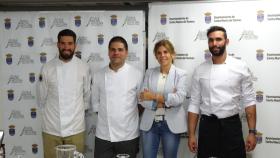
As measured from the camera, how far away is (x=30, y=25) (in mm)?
3764

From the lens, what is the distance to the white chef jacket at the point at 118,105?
324cm

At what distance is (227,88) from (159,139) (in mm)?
763

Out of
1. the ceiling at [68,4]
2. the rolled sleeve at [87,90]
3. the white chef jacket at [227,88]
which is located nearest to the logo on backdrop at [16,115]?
the rolled sleeve at [87,90]

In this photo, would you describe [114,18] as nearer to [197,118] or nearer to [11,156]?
[197,118]

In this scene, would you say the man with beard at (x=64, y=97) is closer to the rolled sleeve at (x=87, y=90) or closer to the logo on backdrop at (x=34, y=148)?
the rolled sleeve at (x=87, y=90)

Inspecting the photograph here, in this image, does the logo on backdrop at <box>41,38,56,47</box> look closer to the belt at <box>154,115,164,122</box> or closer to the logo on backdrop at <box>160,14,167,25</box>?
the logo on backdrop at <box>160,14,167,25</box>

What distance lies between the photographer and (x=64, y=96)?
333 cm

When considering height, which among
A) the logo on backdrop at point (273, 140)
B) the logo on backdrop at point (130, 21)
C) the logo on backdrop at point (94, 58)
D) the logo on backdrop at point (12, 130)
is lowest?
the logo on backdrop at point (273, 140)

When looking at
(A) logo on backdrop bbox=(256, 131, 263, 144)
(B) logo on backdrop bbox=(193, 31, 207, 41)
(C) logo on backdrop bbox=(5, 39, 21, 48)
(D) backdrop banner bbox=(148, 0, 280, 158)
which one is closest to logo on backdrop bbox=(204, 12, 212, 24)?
(D) backdrop banner bbox=(148, 0, 280, 158)

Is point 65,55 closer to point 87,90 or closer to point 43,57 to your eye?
point 87,90

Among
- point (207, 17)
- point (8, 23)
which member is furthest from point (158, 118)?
point (8, 23)

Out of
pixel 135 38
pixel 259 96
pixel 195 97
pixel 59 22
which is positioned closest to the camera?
pixel 195 97

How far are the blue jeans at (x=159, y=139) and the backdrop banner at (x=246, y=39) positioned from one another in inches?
23.1

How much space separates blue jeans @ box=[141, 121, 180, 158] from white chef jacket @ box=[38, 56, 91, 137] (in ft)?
2.07
